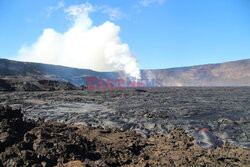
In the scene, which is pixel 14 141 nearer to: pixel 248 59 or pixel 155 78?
pixel 155 78

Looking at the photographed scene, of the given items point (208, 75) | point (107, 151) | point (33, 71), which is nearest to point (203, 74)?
point (208, 75)

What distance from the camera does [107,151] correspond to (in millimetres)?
3559

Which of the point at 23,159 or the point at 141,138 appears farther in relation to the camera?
the point at 141,138

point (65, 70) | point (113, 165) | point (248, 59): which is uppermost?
point (248, 59)

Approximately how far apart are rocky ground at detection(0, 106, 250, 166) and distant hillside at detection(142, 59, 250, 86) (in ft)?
345

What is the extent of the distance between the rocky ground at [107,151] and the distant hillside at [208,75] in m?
105

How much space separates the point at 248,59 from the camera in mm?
103875

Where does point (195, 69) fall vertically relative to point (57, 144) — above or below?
above

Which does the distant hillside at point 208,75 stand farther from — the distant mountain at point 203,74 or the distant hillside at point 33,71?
the distant hillside at point 33,71

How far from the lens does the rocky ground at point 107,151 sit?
3.04 m

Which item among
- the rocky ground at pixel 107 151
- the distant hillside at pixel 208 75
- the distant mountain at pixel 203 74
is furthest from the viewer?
the distant hillside at pixel 208 75

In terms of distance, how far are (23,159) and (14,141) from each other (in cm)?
94

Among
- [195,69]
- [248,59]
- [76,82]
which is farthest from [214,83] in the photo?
[76,82]

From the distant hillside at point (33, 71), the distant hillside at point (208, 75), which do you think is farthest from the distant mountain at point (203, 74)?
the distant hillside at point (33, 71)
